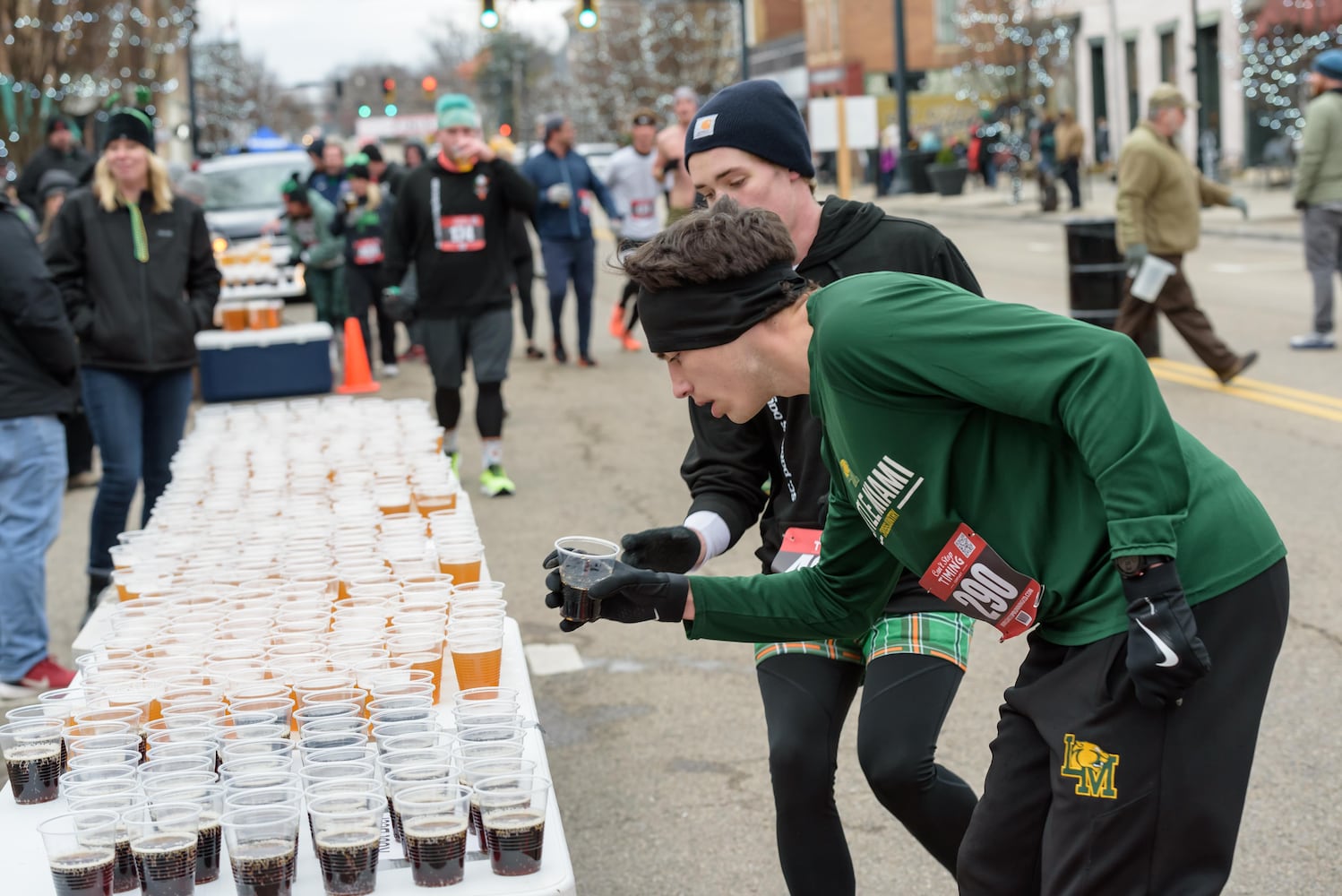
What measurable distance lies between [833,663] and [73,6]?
22994 millimetres

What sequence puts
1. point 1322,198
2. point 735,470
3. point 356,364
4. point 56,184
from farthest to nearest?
1. point 356,364
2. point 1322,198
3. point 56,184
4. point 735,470

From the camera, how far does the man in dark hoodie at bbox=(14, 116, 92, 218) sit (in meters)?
15.9

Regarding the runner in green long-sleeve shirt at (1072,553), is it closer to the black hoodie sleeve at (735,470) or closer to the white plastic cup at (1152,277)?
the black hoodie sleeve at (735,470)

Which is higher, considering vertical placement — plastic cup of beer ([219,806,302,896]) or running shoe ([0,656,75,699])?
plastic cup of beer ([219,806,302,896])

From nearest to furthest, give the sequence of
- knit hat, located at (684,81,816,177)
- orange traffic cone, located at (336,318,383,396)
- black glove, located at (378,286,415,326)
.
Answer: knit hat, located at (684,81,816,177), black glove, located at (378,286,415,326), orange traffic cone, located at (336,318,383,396)

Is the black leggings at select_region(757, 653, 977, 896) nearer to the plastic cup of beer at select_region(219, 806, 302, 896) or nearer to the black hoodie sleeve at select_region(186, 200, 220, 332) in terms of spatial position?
the plastic cup of beer at select_region(219, 806, 302, 896)

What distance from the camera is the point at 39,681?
6027mm

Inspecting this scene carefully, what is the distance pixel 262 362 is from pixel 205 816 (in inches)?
439

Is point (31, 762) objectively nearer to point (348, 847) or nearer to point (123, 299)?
point (348, 847)

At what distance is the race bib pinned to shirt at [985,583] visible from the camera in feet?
8.30

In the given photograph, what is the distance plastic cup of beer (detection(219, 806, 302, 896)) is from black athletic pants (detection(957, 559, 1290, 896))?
48.2 inches

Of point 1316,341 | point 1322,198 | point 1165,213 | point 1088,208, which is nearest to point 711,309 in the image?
point 1165,213

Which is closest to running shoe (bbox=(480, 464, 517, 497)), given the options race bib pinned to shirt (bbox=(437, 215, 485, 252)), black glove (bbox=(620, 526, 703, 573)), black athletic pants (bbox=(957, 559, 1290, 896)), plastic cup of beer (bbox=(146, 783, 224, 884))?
race bib pinned to shirt (bbox=(437, 215, 485, 252))

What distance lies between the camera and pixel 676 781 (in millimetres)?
5031
